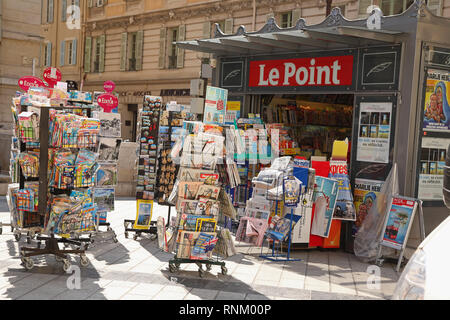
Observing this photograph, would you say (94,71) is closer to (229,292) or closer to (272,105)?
(272,105)

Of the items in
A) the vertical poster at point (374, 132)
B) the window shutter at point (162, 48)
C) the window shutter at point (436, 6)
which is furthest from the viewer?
the window shutter at point (162, 48)

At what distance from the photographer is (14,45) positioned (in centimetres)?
1572

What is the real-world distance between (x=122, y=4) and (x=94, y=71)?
4201mm

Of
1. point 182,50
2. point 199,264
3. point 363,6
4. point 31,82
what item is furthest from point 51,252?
point 182,50

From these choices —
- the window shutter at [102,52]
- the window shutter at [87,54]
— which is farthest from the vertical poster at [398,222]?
the window shutter at [87,54]

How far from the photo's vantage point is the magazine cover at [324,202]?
8.43m

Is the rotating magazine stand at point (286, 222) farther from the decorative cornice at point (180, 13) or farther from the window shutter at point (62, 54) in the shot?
the window shutter at point (62, 54)

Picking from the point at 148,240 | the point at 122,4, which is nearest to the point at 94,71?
the point at 122,4

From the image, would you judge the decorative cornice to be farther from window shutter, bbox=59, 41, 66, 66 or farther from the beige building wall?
the beige building wall

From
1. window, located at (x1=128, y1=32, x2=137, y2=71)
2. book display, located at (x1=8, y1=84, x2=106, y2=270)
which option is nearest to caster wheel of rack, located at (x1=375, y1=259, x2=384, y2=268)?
book display, located at (x1=8, y1=84, x2=106, y2=270)

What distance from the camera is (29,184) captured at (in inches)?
265

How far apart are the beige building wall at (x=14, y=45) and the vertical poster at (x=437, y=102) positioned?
10979 mm

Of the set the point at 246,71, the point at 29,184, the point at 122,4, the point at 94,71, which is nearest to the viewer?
the point at 29,184

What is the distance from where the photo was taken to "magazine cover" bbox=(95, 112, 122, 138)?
915 centimetres
